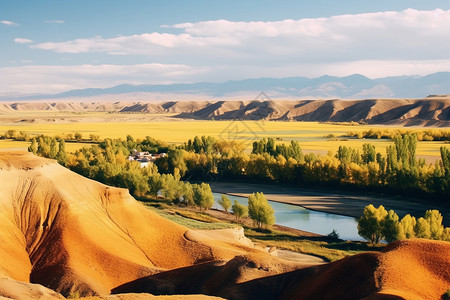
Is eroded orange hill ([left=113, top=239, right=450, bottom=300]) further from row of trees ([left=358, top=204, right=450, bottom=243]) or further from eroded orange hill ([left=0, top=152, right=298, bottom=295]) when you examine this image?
→ row of trees ([left=358, top=204, right=450, bottom=243])

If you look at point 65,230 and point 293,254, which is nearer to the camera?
point 65,230

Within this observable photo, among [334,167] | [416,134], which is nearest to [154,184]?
[334,167]

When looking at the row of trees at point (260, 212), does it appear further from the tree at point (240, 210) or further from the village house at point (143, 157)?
the village house at point (143, 157)

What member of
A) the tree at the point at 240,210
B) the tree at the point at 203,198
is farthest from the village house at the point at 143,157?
the tree at the point at 240,210

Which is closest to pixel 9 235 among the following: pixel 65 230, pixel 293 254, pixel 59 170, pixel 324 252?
pixel 65 230

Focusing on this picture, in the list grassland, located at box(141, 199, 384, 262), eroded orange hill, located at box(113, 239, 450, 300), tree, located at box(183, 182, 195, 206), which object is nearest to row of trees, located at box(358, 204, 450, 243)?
grassland, located at box(141, 199, 384, 262)

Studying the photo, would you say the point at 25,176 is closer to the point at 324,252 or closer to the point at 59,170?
the point at 59,170

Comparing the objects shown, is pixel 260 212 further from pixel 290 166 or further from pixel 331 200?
pixel 290 166
